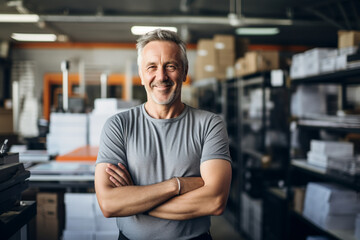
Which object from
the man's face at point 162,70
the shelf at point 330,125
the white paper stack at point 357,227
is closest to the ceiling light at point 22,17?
the man's face at point 162,70

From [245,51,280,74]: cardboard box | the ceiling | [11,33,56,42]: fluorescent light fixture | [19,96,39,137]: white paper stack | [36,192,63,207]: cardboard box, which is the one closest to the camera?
[36,192,63,207]: cardboard box

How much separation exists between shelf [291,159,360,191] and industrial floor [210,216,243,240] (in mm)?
1619

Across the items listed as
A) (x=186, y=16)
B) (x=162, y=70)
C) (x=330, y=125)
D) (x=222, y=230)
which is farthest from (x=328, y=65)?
(x=186, y=16)

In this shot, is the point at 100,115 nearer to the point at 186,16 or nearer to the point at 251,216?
the point at 251,216

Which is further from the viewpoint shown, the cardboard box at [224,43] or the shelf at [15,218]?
the cardboard box at [224,43]

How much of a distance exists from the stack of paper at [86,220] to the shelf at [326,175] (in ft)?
5.61

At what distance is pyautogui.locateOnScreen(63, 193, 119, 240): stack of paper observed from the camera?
8.46 ft

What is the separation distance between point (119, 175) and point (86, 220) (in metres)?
1.27

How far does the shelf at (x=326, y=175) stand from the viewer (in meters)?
2.12

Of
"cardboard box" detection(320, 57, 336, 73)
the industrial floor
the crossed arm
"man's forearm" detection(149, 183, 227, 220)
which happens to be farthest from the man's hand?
the industrial floor

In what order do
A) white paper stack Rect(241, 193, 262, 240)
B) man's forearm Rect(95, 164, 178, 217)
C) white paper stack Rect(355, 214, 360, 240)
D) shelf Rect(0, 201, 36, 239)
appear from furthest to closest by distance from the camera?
white paper stack Rect(241, 193, 262, 240), white paper stack Rect(355, 214, 360, 240), man's forearm Rect(95, 164, 178, 217), shelf Rect(0, 201, 36, 239)

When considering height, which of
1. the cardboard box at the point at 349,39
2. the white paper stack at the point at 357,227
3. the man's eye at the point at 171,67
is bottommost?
the white paper stack at the point at 357,227

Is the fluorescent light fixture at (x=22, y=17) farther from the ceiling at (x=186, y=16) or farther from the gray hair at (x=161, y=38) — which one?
the gray hair at (x=161, y=38)

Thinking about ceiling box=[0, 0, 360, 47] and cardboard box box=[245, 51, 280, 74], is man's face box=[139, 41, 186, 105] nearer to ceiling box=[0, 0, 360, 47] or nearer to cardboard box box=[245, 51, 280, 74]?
cardboard box box=[245, 51, 280, 74]
